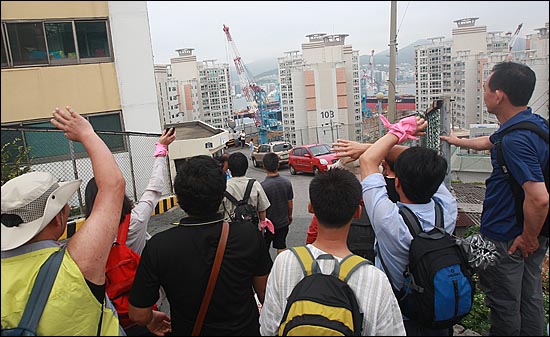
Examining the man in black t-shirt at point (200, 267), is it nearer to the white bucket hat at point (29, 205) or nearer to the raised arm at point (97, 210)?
the raised arm at point (97, 210)

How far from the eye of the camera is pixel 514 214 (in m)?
2.00

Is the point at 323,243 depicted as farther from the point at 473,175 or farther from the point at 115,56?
the point at 473,175

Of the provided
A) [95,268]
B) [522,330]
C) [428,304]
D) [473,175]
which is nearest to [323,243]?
[428,304]

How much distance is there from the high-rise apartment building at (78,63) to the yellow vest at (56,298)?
49 centimetres

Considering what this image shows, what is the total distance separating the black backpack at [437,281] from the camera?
1.65 m

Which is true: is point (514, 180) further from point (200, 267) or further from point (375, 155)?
point (200, 267)

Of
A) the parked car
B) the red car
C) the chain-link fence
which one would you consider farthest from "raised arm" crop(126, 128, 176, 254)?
the parked car

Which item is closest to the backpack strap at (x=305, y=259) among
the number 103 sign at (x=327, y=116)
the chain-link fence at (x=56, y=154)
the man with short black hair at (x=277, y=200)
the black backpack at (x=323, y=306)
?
the black backpack at (x=323, y=306)

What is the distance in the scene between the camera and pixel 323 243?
159cm

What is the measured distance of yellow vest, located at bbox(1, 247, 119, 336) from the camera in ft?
4.00

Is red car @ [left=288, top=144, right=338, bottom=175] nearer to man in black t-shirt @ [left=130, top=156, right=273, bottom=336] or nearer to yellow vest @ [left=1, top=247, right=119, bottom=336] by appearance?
man in black t-shirt @ [left=130, top=156, right=273, bottom=336]

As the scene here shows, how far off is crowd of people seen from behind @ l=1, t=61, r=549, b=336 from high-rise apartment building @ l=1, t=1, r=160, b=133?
1.21 ft

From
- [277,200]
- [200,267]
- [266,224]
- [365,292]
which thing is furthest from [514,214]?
[277,200]

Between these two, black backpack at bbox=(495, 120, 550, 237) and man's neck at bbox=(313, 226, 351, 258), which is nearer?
man's neck at bbox=(313, 226, 351, 258)
